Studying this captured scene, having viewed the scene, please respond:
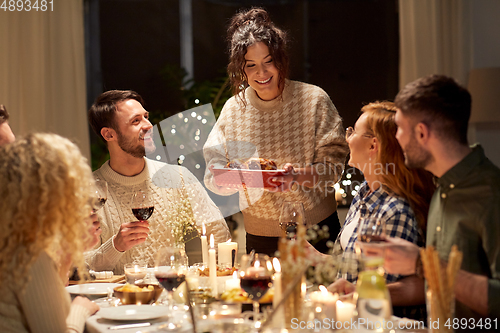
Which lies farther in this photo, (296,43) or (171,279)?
(296,43)

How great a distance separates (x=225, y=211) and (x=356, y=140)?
173 centimetres

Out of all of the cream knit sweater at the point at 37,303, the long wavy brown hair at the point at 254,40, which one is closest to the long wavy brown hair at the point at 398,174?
the long wavy brown hair at the point at 254,40

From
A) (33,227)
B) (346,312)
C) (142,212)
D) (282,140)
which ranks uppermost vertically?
(282,140)

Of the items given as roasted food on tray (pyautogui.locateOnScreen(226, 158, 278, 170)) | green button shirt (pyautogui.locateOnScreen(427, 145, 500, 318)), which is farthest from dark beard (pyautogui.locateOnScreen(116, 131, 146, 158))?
green button shirt (pyautogui.locateOnScreen(427, 145, 500, 318))

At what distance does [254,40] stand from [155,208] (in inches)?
41.2

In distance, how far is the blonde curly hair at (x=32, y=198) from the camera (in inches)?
50.5

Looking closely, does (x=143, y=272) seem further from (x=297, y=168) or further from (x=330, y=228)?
(x=330, y=228)

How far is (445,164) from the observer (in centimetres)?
145

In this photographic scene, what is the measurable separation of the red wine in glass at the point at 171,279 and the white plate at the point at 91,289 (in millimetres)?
385

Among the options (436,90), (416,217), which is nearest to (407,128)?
(436,90)

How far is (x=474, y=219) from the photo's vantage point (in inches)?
53.9

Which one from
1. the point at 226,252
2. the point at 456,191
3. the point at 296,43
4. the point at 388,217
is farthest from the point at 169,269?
the point at 296,43

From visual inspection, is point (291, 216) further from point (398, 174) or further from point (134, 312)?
point (134, 312)

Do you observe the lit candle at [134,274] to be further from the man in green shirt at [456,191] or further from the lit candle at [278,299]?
the man in green shirt at [456,191]
